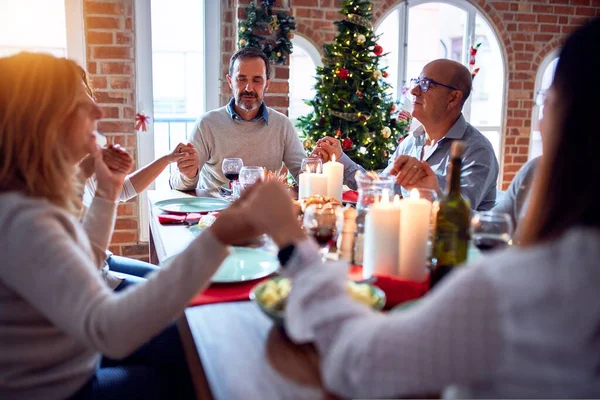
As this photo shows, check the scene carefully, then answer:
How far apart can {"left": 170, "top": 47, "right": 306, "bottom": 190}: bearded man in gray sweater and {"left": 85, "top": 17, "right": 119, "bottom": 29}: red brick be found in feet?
2.76

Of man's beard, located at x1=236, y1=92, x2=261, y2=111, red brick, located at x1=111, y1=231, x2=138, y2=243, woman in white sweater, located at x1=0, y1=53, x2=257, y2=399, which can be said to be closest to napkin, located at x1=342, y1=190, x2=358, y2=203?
man's beard, located at x1=236, y1=92, x2=261, y2=111

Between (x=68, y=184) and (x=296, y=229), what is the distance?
1.56ft

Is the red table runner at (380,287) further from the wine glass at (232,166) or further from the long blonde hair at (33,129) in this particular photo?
the wine glass at (232,166)

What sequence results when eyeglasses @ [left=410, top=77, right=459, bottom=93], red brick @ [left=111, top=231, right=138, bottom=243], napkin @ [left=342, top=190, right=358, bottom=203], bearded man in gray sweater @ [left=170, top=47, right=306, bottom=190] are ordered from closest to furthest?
1. napkin @ [left=342, top=190, right=358, bottom=203]
2. eyeglasses @ [left=410, top=77, right=459, bottom=93]
3. bearded man in gray sweater @ [left=170, top=47, right=306, bottom=190]
4. red brick @ [left=111, top=231, right=138, bottom=243]

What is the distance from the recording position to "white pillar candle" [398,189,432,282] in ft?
3.73

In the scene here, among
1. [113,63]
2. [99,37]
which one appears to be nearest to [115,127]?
[113,63]

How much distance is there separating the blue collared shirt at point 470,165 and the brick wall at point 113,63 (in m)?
1.57

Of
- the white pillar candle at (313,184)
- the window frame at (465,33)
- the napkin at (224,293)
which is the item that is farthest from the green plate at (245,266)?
the window frame at (465,33)

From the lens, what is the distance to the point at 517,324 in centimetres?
58

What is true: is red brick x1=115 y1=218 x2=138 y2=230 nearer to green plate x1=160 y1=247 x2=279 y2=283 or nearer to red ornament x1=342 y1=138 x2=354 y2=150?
red ornament x1=342 y1=138 x2=354 y2=150

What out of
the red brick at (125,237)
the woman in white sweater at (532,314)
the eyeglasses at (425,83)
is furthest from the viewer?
the red brick at (125,237)

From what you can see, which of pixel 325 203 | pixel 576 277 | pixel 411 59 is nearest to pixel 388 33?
pixel 411 59

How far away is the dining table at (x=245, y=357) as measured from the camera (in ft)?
2.52

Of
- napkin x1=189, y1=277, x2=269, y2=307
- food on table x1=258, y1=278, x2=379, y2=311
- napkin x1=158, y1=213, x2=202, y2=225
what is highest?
food on table x1=258, y1=278, x2=379, y2=311
